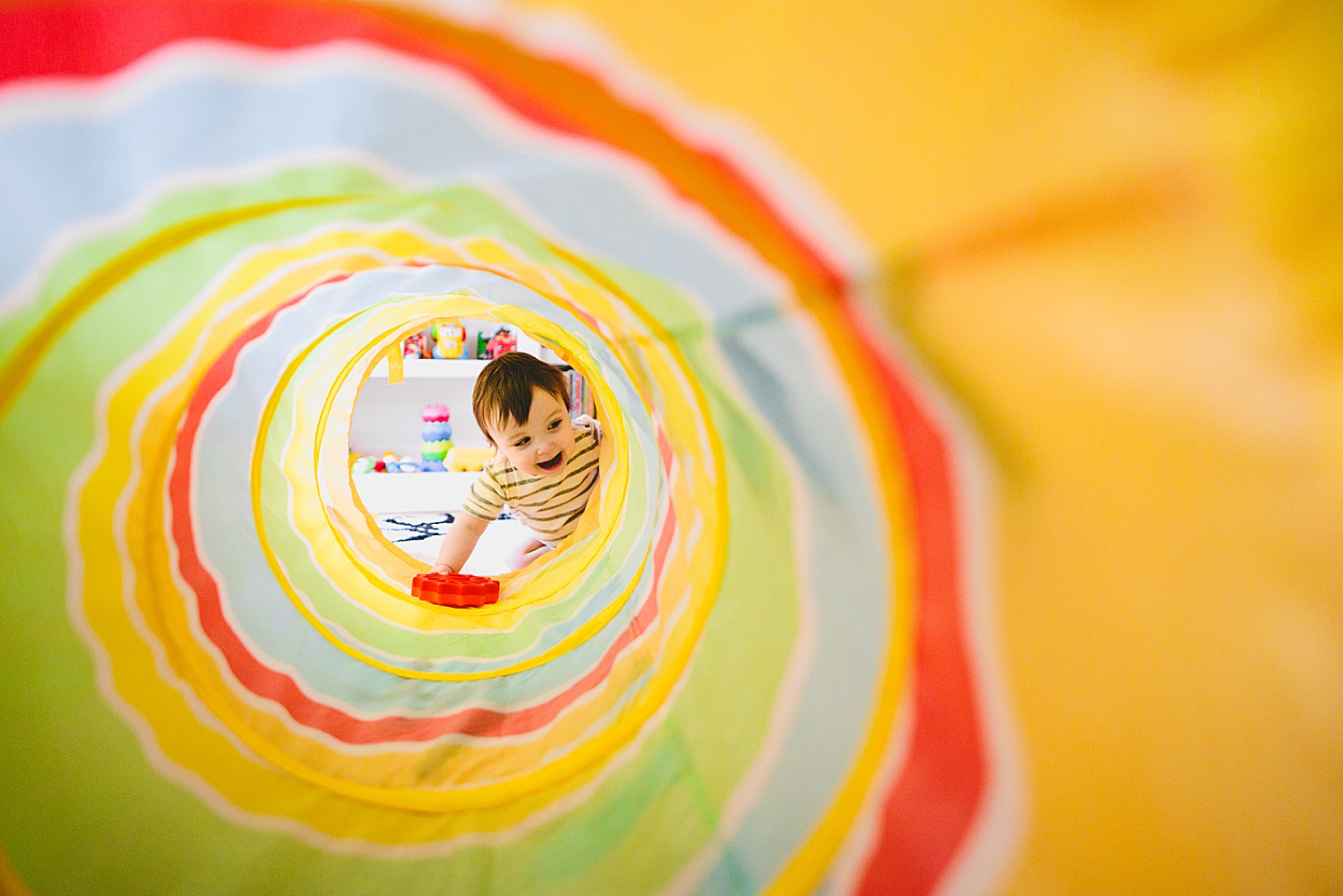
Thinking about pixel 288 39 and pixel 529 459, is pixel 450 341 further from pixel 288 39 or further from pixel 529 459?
pixel 288 39

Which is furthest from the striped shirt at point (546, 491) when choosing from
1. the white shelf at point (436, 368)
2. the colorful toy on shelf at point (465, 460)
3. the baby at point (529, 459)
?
the white shelf at point (436, 368)

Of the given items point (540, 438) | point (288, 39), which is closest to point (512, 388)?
point (540, 438)

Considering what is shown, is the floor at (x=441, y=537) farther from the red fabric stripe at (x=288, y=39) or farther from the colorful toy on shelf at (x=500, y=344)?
the red fabric stripe at (x=288, y=39)

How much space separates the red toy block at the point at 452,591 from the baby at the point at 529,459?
0.39 meters

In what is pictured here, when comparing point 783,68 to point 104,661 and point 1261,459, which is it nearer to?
point 1261,459

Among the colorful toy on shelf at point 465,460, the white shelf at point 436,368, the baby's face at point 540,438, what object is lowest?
the baby's face at point 540,438

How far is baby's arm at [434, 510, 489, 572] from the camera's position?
195 cm

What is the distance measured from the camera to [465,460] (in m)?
3.58

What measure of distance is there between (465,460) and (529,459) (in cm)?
178

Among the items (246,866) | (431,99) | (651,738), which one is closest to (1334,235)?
(431,99)

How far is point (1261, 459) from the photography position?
0.32 m

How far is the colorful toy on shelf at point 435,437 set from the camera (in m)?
3.63

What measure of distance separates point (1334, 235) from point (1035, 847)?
1.01 ft

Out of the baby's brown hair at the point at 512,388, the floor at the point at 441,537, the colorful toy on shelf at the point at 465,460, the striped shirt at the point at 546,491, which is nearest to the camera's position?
the baby's brown hair at the point at 512,388
